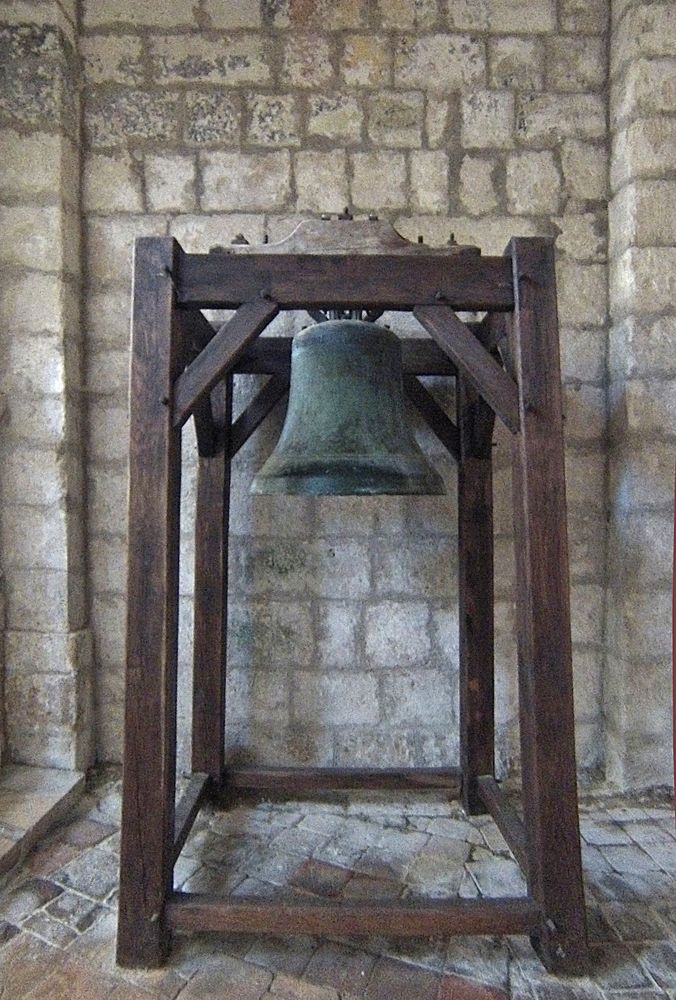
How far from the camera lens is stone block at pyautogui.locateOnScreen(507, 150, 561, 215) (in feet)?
8.70

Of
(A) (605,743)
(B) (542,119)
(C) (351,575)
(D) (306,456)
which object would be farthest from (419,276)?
(A) (605,743)

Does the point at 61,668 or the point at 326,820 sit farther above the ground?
the point at 61,668

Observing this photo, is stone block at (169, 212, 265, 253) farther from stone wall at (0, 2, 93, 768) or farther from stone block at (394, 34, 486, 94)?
stone block at (394, 34, 486, 94)

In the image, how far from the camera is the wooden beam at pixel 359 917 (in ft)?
5.29

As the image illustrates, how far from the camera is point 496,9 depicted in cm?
263

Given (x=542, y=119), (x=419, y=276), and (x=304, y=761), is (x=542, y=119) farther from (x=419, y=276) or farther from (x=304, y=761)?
(x=304, y=761)

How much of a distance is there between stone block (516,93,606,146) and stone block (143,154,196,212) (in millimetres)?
1436

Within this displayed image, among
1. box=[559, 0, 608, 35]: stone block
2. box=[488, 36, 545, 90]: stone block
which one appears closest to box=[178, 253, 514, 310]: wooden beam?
box=[488, 36, 545, 90]: stone block

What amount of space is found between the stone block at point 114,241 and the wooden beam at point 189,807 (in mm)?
2066

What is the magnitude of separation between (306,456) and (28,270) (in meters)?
1.61

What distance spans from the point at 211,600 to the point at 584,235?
221 centimetres

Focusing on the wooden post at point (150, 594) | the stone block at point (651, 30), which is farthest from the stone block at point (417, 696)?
the stone block at point (651, 30)

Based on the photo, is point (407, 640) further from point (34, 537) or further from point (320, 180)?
point (320, 180)

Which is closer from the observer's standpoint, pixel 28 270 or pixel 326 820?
pixel 326 820
